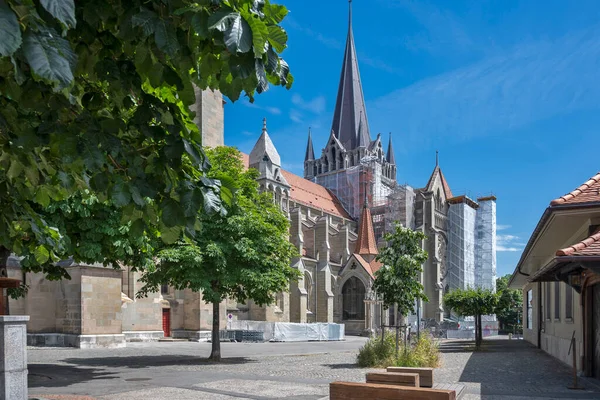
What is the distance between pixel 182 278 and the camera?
19.8m

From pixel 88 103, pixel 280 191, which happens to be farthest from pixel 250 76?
pixel 280 191

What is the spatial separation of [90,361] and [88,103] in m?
17.9

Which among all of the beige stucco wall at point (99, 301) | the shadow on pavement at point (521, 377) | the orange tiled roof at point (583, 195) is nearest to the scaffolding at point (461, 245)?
the shadow on pavement at point (521, 377)

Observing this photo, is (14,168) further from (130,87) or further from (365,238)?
(365,238)

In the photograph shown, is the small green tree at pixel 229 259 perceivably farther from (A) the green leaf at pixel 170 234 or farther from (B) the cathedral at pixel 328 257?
(A) the green leaf at pixel 170 234

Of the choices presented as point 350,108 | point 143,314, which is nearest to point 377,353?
point 143,314

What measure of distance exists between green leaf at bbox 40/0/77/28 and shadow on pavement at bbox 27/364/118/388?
13.3 meters

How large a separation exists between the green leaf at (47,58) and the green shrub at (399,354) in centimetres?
1547

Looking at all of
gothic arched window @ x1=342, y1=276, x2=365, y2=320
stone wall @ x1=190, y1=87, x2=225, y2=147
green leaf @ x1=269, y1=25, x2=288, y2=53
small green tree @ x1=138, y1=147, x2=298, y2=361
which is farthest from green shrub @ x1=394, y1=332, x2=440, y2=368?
gothic arched window @ x1=342, y1=276, x2=365, y2=320

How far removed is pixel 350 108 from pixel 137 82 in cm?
8439

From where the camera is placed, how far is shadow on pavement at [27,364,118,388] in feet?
46.3

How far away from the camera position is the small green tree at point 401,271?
1834cm

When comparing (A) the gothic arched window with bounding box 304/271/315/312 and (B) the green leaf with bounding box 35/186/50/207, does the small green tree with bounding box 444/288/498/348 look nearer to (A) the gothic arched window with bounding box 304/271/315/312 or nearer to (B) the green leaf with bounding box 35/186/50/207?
(A) the gothic arched window with bounding box 304/271/315/312

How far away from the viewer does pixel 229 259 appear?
20.2 meters
